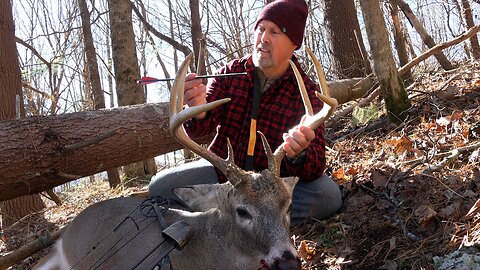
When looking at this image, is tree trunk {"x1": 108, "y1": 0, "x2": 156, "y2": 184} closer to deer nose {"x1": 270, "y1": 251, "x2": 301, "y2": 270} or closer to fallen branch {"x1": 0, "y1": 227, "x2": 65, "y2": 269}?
fallen branch {"x1": 0, "y1": 227, "x2": 65, "y2": 269}

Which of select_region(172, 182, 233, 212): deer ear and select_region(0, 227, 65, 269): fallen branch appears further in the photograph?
select_region(0, 227, 65, 269): fallen branch

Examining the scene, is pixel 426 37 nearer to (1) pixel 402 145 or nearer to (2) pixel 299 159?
(1) pixel 402 145

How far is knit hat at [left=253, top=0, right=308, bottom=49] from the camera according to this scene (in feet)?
12.9

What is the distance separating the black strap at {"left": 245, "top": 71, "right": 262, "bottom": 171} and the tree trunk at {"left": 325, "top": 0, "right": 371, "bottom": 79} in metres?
4.74

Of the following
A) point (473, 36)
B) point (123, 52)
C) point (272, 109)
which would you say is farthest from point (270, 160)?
point (473, 36)

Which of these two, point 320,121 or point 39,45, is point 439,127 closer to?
point 320,121

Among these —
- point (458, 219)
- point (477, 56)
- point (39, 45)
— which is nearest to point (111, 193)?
point (458, 219)

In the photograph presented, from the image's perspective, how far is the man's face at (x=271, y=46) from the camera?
3.97 m

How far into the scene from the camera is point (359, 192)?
14.1ft

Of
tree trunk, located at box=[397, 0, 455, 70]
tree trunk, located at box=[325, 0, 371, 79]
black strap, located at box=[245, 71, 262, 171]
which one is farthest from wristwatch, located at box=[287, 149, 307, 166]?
tree trunk, located at box=[325, 0, 371, 79]

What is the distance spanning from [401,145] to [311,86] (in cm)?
125

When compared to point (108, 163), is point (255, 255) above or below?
below

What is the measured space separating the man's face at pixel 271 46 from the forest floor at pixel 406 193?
127cm

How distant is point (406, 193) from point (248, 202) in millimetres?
1481
